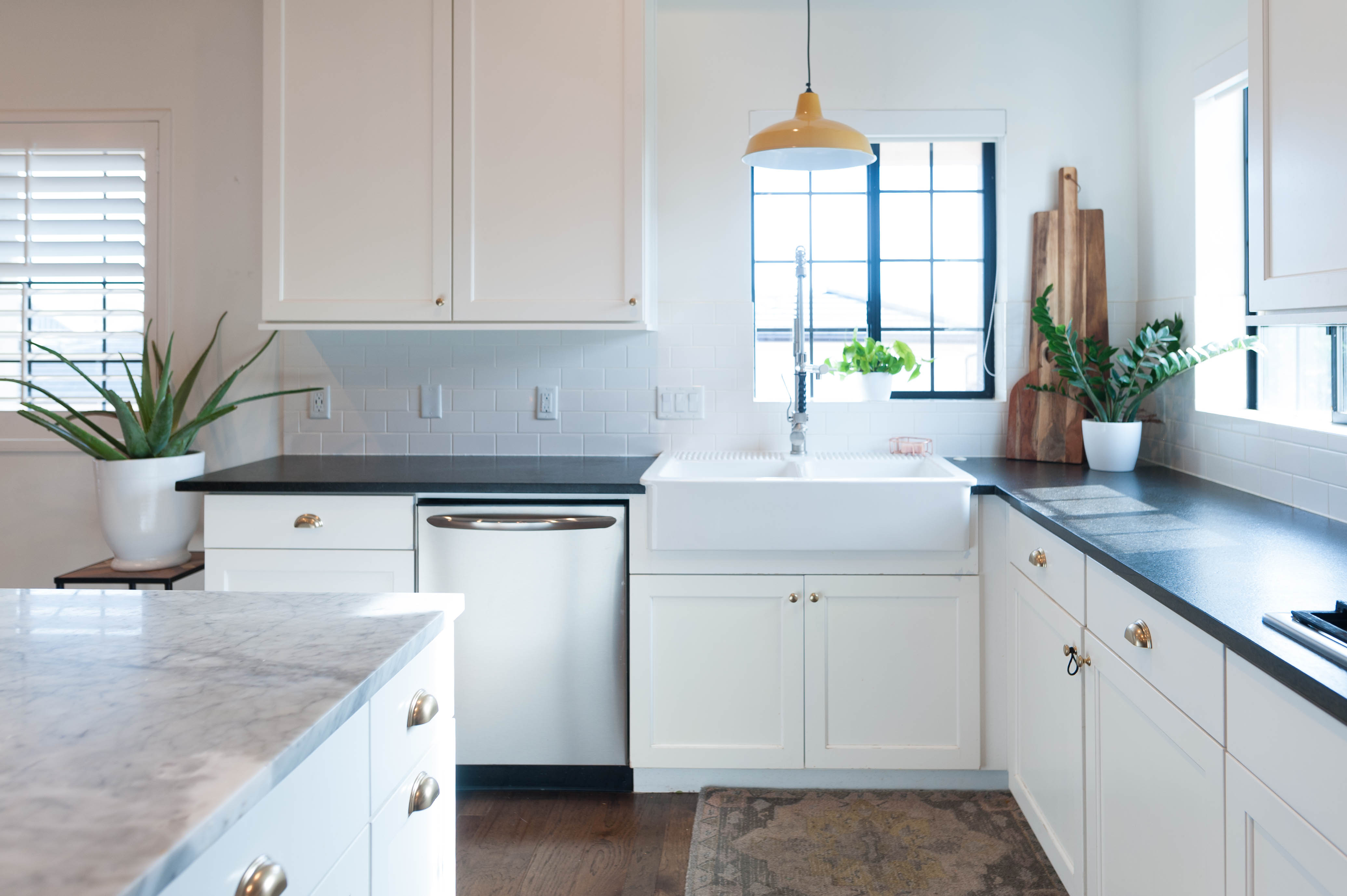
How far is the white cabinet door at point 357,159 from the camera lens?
9.01ft

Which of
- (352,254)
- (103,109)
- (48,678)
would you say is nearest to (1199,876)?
(48,678)

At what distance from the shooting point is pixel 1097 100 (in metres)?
3.07

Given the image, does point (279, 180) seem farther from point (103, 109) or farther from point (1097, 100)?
point (1097, 100)

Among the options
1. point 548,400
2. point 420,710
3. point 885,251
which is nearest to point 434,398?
point 548,400

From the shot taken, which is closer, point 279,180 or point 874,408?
point 279,180

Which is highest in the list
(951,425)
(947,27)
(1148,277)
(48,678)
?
(947,27)

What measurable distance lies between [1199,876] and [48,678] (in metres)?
1.47

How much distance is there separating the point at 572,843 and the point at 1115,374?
6.66 ft

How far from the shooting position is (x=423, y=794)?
3.92 feet

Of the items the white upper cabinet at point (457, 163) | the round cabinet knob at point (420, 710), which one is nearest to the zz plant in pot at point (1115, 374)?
A: the white upper cabinet at point (457, 163)

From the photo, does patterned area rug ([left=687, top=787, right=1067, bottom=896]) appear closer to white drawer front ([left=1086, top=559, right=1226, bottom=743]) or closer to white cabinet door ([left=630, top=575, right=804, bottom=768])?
white cabinet door ([left=630, top=575, right=804, bottom=768])

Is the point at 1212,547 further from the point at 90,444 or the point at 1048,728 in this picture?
the point at 90,444

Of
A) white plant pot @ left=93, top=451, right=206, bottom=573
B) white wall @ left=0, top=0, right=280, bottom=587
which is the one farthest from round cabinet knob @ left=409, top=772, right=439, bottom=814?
white wall @ left=0, top=0, right=280, bottom=587

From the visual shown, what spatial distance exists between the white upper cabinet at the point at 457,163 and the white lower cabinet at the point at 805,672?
88cm
